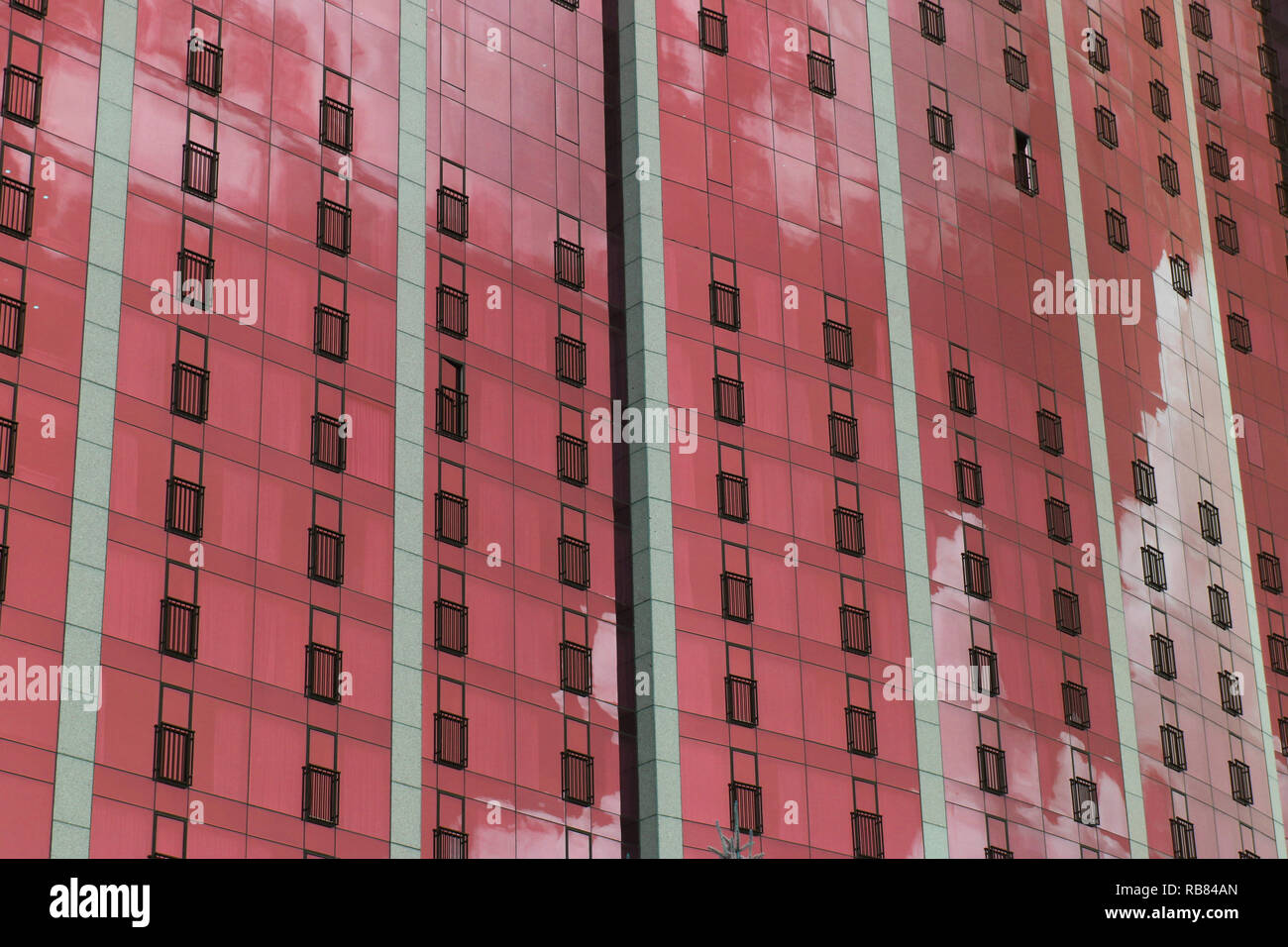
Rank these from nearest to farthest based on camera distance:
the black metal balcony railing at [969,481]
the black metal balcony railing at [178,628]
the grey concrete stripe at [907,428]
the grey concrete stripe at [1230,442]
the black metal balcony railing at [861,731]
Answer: the black metal balcony railing at [178,628], the black metal balcony railing at [861,731], the grey concrete stripe at [907,428], the black metal balcony railing at [969,481], the grey concrete stripe at [1230,442]

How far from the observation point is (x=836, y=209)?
75938mm

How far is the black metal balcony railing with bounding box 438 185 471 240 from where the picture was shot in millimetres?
66312

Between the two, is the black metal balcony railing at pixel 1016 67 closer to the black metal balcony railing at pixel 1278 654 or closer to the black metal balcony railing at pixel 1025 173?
the black metal balcony railing at pixel 1025 173

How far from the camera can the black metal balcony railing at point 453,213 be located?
218ft

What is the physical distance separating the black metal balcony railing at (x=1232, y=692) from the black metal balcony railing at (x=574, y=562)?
31499mm

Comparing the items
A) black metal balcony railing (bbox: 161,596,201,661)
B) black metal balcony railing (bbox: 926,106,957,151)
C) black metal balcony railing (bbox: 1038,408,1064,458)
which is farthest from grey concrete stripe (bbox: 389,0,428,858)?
black metal balcony railing (bbox: 1038,408,1064,458)

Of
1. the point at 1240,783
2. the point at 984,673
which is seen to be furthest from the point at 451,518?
the point at 1240,783

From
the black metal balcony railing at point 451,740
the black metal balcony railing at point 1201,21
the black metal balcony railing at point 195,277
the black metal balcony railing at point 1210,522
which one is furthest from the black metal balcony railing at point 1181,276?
the black metal balcony railing at point 195,277

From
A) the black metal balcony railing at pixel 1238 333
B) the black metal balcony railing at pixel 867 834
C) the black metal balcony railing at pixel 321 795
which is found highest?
the black metal balcony railing at pixel 1238 333

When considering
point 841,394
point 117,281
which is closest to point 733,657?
point 841,394

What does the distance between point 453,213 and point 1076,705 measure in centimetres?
2978

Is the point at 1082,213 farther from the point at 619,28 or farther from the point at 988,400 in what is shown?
the point at 619,28

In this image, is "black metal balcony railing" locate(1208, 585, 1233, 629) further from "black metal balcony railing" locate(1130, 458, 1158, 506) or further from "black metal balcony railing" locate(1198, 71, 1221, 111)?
"black metal balcony railing" locate(1198, 71, 1221, 111)
